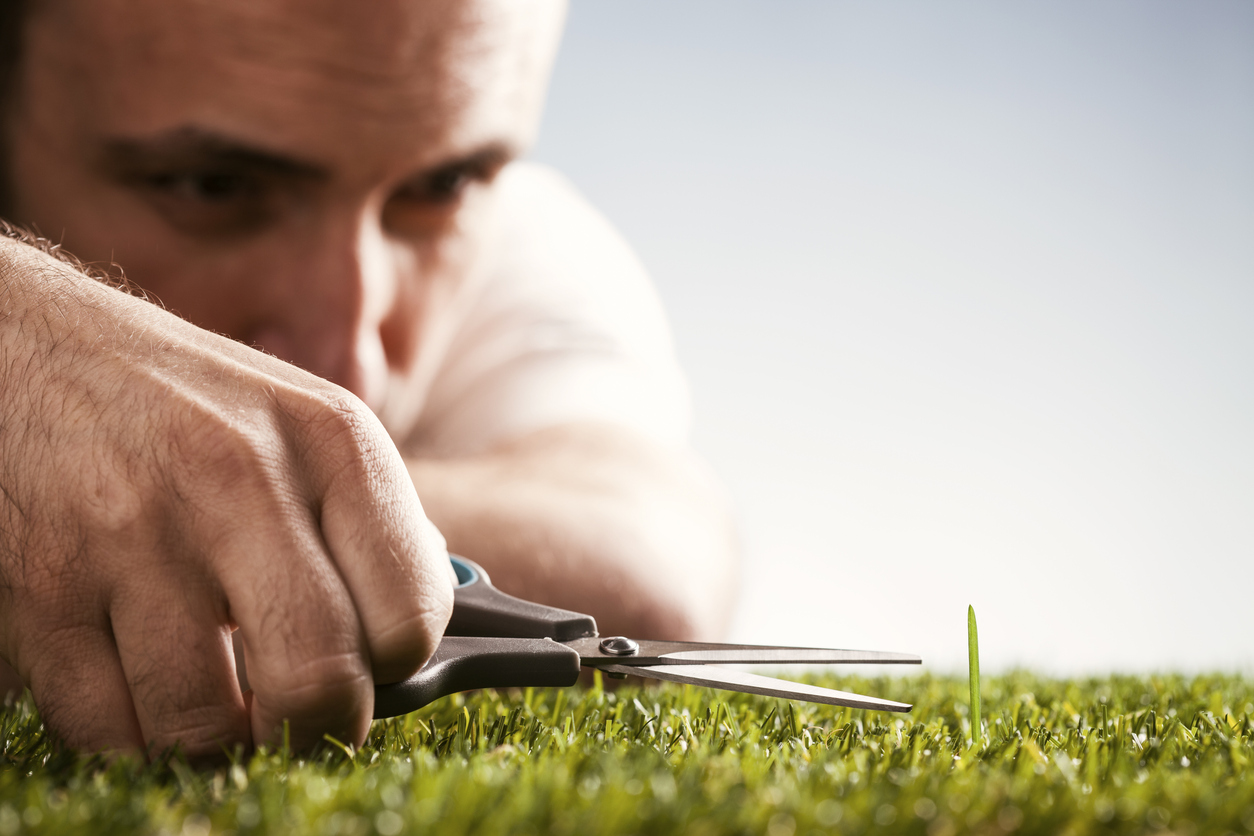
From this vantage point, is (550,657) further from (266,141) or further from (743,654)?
(266,141)

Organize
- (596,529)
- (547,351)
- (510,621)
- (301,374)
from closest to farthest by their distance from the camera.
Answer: (301,374)
(510,621)
(596,529)
(547,351)

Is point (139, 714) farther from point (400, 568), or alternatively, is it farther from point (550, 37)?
point (550, 37)

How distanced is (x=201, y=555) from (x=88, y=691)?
137mm

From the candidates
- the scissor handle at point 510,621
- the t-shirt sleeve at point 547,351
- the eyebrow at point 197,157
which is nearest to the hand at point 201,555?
the scissor handle at point 510,621

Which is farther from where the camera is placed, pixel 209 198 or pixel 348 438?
pixel 209 198

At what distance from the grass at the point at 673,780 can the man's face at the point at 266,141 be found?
1.26 m

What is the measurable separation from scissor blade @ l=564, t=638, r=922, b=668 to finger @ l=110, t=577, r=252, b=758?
0.34 meters

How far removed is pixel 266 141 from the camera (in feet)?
6.25

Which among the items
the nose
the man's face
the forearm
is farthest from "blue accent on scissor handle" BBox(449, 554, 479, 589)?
the man's face

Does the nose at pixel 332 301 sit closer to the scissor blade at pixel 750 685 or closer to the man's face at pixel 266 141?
the man's face at pixel 266 141

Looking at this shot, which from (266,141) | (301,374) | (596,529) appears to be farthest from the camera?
(266,141)

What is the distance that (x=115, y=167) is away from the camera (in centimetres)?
195

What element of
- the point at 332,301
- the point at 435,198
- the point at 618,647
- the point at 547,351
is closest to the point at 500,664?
the point at 618,647

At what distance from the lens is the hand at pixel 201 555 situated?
2.04 ft
